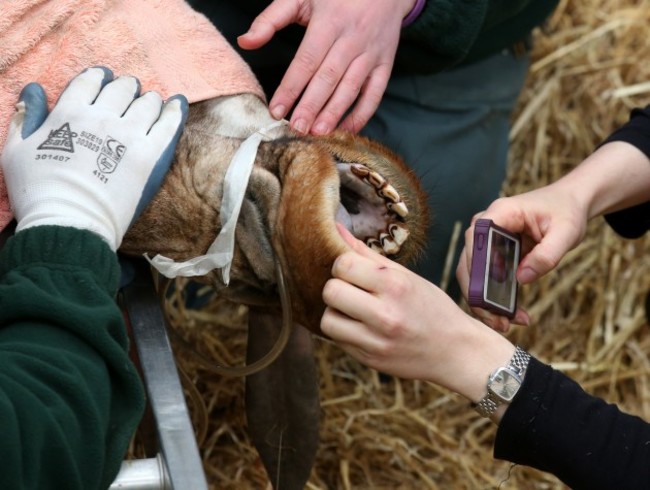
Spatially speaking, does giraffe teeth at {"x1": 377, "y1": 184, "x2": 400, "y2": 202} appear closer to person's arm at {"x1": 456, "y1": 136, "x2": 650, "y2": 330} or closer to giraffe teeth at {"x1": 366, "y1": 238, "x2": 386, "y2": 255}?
giraffe teeth at {"x1": 366, "y1": 238, "x2": 386, "y2": 255}

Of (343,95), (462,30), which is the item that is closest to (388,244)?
(343,95)

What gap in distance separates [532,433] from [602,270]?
4.09 feet

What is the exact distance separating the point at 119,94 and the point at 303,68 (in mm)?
332

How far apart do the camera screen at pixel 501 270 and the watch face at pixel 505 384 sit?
9 centimetres

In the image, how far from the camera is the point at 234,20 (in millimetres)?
1932

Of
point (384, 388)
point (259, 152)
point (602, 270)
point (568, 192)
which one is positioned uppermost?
point (259, 152)

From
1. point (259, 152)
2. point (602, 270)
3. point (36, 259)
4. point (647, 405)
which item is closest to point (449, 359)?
point (259, 152)

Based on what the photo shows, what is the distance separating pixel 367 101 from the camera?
154 cm

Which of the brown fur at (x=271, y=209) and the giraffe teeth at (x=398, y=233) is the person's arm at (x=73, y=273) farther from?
the giraffe teeth at (x=398, y=233)

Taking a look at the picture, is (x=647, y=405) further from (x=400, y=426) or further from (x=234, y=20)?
(x=234, y=20)

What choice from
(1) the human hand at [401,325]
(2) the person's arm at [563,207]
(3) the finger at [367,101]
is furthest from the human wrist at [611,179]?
(1) the human hand at [401,325]

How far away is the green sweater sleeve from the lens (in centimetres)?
94

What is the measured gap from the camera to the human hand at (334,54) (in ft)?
4.69

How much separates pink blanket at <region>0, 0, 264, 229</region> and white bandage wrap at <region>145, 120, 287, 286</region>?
0.11 metres
